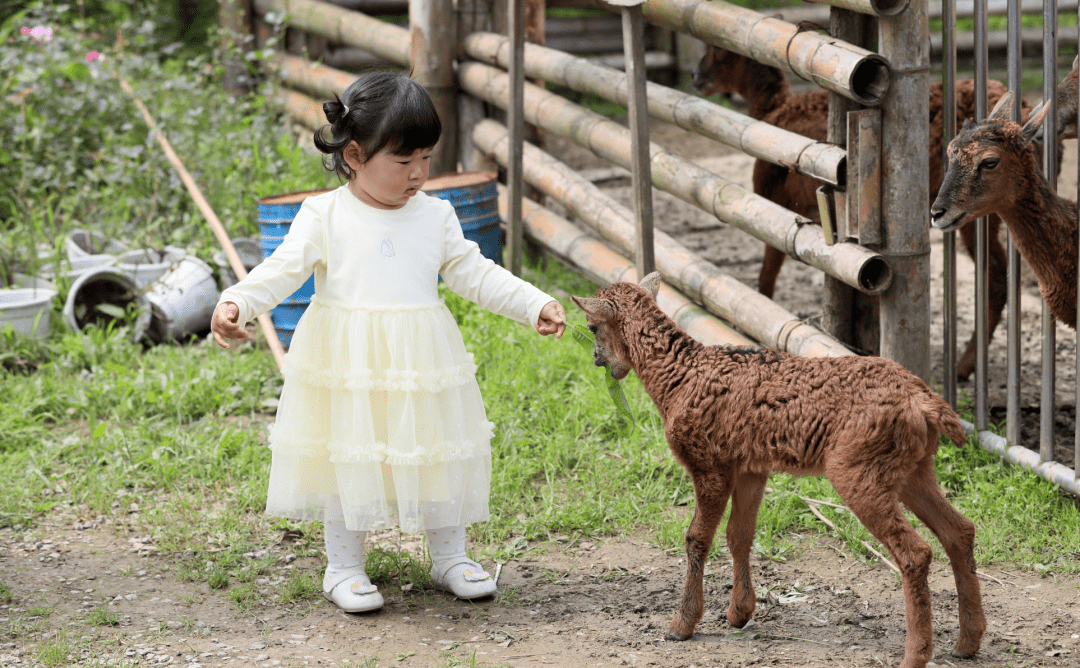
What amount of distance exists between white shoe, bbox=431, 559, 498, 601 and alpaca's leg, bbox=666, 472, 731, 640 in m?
0.63

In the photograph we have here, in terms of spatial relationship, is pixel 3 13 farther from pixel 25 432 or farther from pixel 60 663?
pixel 60 663

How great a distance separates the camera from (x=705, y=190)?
16.3 feet

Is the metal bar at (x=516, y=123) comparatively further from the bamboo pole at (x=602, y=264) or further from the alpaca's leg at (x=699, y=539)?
the alpaca's leg at (x=699, y=539)

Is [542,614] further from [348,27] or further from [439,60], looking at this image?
[348,27]

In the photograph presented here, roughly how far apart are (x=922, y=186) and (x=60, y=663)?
10.8ft

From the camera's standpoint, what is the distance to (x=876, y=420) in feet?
8.60

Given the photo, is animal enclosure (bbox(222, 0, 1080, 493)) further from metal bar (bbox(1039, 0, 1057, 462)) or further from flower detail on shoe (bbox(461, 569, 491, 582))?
flower detail on shoe (bbox(461, 569, 491, 582))

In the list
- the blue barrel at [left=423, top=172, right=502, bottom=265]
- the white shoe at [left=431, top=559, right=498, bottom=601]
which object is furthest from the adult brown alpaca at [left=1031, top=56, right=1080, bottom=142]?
the blue barrel at [left=423, top=172, right=502, bottom=265]

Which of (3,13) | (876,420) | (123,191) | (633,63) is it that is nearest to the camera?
(876,420)

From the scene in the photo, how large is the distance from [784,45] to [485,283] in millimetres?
1777

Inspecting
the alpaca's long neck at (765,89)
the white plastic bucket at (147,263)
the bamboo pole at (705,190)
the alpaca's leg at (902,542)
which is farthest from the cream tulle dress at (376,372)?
the white plastic bucket at (147,263)

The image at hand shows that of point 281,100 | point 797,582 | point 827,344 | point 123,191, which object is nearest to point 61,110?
point 123,191

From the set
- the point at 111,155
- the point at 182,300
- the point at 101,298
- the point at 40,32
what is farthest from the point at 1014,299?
the point at 40,32

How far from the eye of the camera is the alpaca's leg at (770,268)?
5.46 metres
